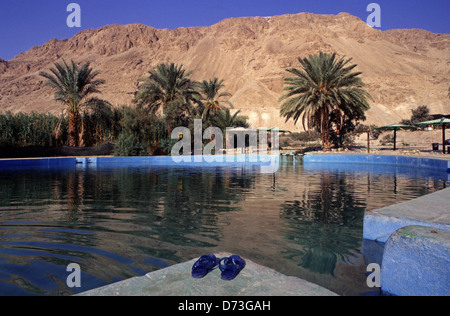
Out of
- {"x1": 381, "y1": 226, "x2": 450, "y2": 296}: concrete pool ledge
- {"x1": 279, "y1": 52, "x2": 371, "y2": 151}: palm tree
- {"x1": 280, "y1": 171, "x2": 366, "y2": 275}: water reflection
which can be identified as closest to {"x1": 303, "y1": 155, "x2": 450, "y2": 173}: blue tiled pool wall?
{"x1": 279, "y1": 52, "x2": 371, "y2": 151}: palm tree

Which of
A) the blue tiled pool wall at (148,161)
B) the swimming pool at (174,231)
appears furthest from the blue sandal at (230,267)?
the blue tiled pool wall at (148,161)

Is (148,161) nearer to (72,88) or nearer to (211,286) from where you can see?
(72,88)

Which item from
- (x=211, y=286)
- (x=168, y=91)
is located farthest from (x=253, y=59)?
(x=211, y=286)

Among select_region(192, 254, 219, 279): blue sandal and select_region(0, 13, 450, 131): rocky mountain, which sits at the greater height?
select_region(0, 13, 450, 131): rocky mountain

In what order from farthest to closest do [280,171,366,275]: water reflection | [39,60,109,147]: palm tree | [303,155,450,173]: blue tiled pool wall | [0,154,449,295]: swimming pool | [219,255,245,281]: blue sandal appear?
[39,60,109,147]: palm tree
[303,155,450,173]: blue tiled pool wall
[280,171,366,275]: water reflection
[0,154,449,295]: swimming pool
[219,255,245,281]: blue sandal

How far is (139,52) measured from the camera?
98.8 meters

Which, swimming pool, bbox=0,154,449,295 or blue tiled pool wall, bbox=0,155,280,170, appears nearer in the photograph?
swimming pool, bbox=0,154,449,295

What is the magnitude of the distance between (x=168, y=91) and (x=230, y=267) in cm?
2235

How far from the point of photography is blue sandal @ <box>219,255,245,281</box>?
252cm

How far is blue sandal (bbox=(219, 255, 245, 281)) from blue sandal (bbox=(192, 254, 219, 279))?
68mm

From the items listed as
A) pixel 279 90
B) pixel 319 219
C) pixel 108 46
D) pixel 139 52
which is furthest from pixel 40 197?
pixel 108 46

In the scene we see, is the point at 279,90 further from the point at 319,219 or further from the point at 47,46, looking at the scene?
the point at 47,46

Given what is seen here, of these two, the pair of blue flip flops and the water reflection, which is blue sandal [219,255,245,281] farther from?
→ the water reflection

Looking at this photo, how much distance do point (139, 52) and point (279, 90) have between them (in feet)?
166
